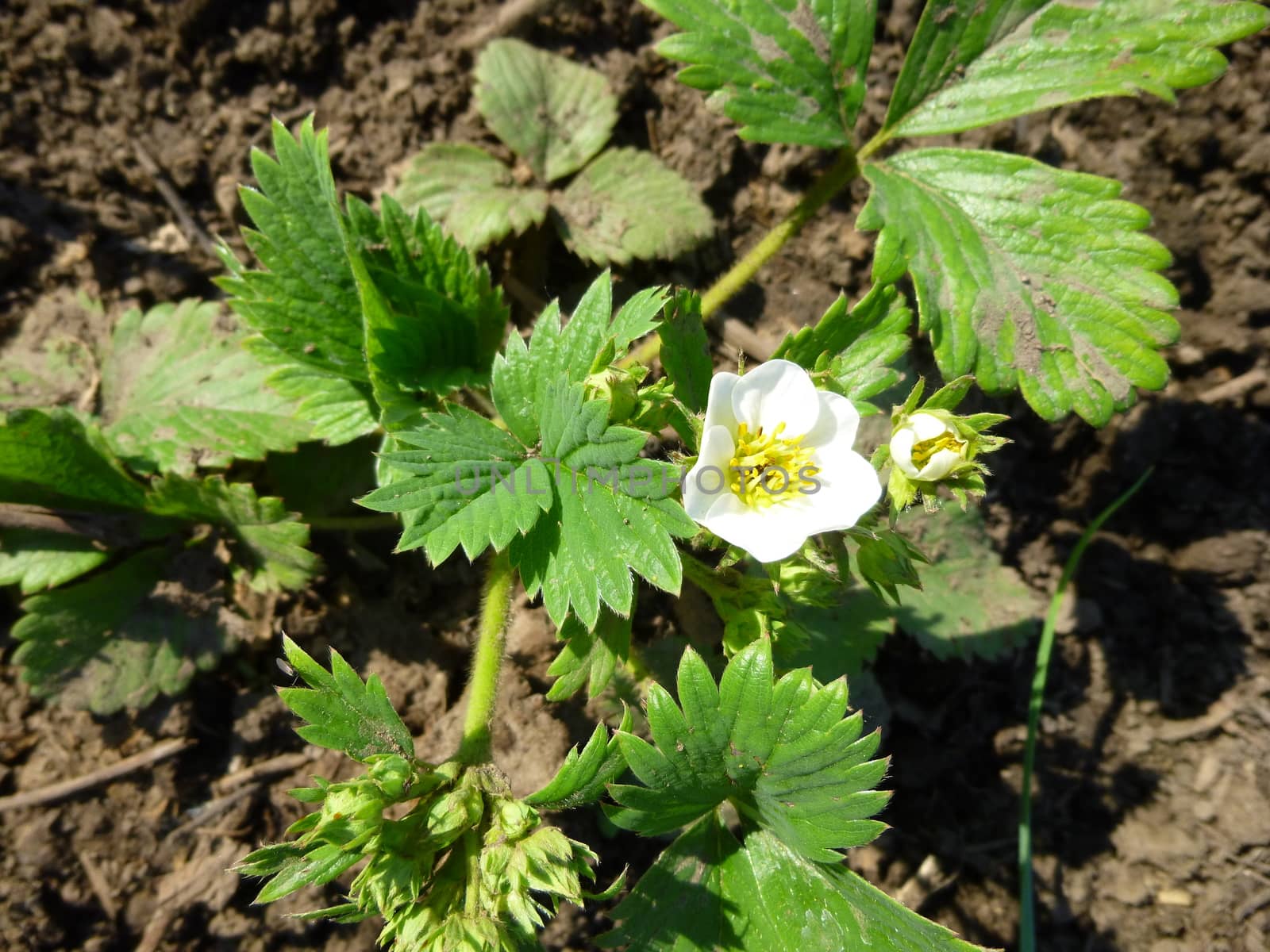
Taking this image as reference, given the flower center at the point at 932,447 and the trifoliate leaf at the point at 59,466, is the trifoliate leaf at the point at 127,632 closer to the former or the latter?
the trifoliate leaf at the point at 59,466

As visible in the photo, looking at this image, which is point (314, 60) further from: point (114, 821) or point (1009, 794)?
point (1009, 794)

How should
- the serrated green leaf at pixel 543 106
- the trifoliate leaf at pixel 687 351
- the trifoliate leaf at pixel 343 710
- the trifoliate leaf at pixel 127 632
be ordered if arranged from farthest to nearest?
1. the serrated green leaf at pixel 543 106
2. the trifoliate leaf at pixel 127 632
3. the trifoliate leaf at pixel 687 351
4. the trifoliate leaf at pixel 343 710

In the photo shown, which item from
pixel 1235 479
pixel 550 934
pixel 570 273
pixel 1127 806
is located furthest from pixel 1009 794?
pixel 570 273

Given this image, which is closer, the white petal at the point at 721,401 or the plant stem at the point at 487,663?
the white petal at the point at 721,401

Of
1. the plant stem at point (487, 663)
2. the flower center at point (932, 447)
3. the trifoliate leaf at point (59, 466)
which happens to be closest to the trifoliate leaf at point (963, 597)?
the flower center at point (932, 447)

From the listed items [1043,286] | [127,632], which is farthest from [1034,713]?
[127,632]

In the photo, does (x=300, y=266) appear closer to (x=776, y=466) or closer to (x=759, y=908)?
(x=776, y=466)

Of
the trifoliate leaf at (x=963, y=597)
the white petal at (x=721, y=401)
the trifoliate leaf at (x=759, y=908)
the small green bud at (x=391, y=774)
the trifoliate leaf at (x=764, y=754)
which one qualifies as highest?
the white petal at (x=721, y=401)
